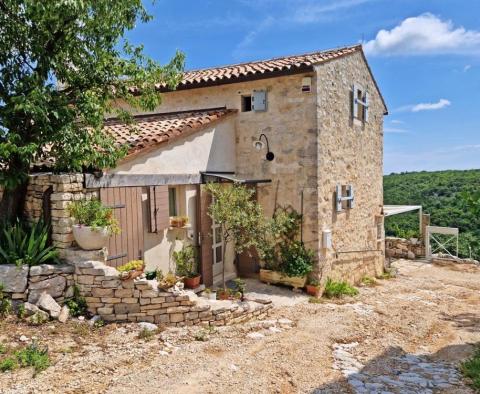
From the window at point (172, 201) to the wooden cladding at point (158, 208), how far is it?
494 mm

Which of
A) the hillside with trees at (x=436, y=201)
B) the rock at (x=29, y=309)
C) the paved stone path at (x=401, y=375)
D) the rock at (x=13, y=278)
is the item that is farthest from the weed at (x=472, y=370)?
the hillside with trees at (x=436, y=201)

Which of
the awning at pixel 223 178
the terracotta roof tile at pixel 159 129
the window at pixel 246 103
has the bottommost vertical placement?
the awning at pixel 223 178

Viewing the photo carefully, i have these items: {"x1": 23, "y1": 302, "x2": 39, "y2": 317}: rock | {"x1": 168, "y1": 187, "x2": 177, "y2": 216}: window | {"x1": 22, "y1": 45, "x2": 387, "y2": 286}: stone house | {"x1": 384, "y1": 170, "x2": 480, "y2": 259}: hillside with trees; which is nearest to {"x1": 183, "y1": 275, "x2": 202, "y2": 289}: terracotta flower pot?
{"x1": 22, "y1": 45, "x2": 387, "y2": 286}: stone house

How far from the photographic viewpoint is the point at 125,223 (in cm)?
741

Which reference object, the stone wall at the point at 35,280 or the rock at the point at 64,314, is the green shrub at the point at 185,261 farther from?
the rock at the point at 64,314

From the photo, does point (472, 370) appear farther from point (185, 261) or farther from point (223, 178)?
point (223, 178)

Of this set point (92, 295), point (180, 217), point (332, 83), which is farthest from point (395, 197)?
point (92, 295)

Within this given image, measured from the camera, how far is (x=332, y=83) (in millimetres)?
10844

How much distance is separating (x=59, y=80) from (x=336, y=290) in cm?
850

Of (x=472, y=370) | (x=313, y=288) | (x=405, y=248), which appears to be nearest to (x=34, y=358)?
(x=472, y=370)

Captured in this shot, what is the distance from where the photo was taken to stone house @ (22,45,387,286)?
25.1 feet

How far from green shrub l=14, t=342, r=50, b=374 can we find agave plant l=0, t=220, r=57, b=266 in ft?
5.30

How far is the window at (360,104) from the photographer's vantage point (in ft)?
40.4

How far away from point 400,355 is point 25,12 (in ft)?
28.4
